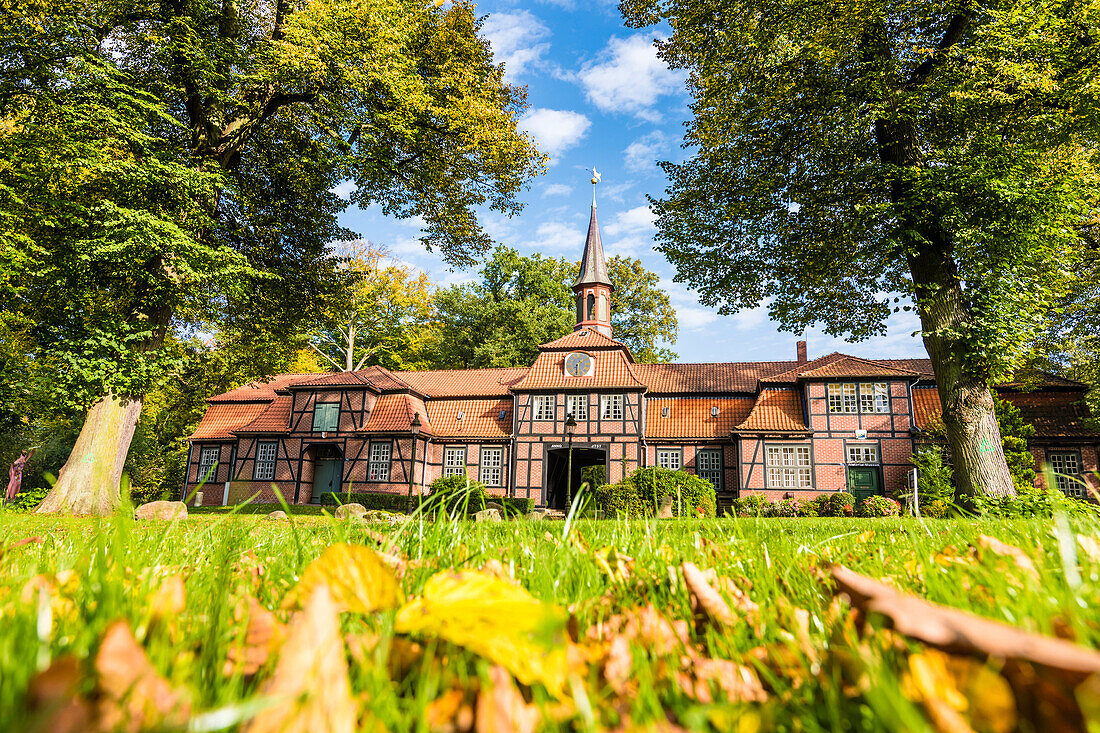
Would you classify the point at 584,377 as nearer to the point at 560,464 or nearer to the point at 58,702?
the point at 560,464

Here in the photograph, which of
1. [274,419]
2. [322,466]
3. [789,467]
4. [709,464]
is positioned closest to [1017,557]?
[789,467]

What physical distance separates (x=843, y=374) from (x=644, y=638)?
2462cm

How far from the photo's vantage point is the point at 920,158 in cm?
1171

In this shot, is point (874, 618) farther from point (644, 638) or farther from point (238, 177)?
point (238, 177)

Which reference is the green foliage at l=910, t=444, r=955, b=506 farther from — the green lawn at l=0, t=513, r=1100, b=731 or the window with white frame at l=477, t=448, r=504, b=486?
the green lawn at l=0, t=513, r=1100, b=731

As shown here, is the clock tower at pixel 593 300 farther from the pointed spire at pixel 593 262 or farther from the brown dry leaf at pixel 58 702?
the brown dry leaf at pixel 58 702

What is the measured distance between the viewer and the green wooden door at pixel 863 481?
72.2ft

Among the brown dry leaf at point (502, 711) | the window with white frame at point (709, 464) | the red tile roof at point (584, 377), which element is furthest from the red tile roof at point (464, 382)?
the brown dry leaf at point (502, 711)

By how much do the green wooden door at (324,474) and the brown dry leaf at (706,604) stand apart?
1086 inches

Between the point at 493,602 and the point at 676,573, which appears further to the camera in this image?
the point at 676,573

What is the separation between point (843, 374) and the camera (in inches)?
898

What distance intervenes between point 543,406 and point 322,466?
11.2 meters

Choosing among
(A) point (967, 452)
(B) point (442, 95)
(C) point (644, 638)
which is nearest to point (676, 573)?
(C) point (644, 638)

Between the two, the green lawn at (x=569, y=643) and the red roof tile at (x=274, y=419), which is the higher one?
the red roof tile at (x=274, y=419)
